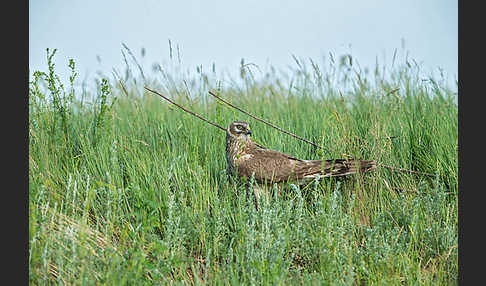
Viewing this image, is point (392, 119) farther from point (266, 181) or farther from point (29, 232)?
point (29, 232)

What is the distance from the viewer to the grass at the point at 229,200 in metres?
3.20

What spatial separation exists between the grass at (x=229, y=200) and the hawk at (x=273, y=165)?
0.49 feet

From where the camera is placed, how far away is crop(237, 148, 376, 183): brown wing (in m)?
4.34

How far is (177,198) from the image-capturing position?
426 centimetres

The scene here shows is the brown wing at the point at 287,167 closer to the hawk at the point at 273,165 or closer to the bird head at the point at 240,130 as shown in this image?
the hawk at the point at 273,165

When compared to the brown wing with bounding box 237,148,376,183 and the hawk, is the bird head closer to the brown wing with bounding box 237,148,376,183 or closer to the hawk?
the hawk

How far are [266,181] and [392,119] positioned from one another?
7.00ft

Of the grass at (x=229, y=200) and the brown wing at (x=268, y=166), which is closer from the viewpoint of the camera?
the grass at (x=229, y=200)

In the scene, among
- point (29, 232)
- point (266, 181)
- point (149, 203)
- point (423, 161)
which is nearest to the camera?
point (29, 232)

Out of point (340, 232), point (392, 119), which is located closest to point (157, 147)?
point (340, 232)

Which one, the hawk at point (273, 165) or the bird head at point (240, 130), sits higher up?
the bird head at point (240, 130)

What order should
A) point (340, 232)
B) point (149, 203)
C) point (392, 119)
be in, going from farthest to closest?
point (392, 119)
point (149, 203)
point (340, 232)

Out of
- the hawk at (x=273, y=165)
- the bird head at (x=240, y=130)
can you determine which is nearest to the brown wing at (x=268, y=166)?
the hawk at (x=273, y=165)

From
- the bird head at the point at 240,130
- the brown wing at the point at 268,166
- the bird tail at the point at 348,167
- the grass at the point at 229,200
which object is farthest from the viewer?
the bird head at the point at 240,130
